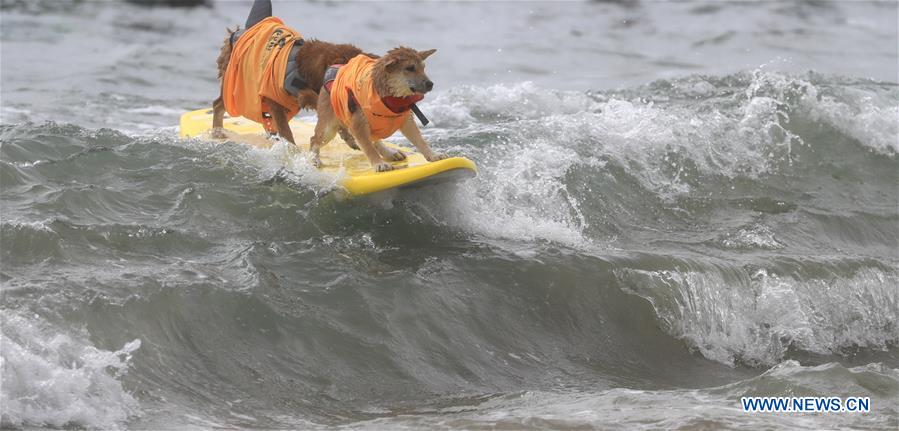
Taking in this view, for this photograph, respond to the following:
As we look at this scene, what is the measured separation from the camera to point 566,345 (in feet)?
22.7

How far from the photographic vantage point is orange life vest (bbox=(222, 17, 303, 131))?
7984 millimetres

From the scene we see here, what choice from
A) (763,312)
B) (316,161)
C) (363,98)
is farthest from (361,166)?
(763,312)

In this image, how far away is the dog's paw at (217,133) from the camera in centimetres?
885

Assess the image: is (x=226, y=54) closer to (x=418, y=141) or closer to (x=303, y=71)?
(x=303, y=71)

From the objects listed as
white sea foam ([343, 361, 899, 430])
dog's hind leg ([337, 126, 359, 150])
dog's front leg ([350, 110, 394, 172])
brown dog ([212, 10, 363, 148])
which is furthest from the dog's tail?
white sea foam ([343, 361, 899, 430])

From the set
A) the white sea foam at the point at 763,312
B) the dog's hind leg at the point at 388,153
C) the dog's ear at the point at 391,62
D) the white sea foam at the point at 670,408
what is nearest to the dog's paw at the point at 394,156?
the dog's hind leg at the point at 388,153

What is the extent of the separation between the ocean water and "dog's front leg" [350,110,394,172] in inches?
14.1

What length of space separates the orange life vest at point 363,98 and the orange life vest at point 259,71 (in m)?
0.69

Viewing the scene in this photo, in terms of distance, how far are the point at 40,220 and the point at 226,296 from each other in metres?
1.50

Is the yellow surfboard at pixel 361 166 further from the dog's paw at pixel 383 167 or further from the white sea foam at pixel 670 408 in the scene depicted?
the white sea foam at pixel 670 408

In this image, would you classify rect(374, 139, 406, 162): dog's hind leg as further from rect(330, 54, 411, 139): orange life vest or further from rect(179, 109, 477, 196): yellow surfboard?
rect(330, 54, 411, 139): orange life vest

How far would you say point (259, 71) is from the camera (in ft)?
26.5

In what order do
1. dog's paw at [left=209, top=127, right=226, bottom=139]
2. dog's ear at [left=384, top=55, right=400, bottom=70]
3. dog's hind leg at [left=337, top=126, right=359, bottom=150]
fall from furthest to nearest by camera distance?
dog's paw at [left=209, top=127, right=226, bottom=139], dog's hind leg at [left=337, top=126, right=359, bottom=150], dog's ear at [left=384, top=55, right=400, bottom=70]

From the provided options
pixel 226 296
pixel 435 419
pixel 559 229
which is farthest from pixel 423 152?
pixel 435 419
